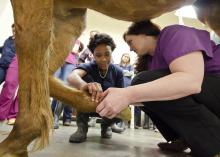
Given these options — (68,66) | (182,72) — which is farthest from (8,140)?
(68,66)

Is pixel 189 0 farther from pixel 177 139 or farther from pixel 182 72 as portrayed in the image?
pixel 177 139

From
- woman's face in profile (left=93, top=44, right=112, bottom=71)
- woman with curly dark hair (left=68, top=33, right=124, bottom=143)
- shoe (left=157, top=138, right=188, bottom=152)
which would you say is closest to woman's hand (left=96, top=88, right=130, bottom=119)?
shoe (left=157, top=138, right=188, bottom=152)

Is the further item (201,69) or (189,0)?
(189,0)

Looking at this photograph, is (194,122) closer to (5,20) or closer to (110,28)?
(5,20)

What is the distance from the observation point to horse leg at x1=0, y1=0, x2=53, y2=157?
1.21 m

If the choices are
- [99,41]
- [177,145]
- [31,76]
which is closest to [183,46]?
[31,76]

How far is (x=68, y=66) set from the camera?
4.00m

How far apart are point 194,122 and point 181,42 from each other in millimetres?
347

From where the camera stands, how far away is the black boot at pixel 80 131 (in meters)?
2.39

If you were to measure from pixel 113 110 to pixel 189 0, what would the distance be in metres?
0.65

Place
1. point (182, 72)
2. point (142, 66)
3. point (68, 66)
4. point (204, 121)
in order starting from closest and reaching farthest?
point (182, 72) → point (204, 121) → point (142, 66) → point (68, 66)

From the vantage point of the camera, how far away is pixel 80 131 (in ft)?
8.64

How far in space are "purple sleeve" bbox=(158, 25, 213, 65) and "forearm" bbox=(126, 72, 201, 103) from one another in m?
0.11

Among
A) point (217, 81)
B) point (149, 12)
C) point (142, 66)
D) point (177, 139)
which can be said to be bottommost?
point (177, 139)
